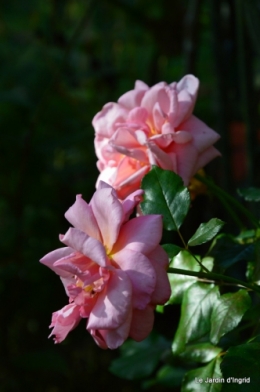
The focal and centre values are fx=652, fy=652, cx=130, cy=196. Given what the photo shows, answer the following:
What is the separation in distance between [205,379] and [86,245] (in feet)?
0.66

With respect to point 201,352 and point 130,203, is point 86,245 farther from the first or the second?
point 201,352

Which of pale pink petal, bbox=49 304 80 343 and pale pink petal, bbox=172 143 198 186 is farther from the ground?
pale pink petal, bbox=172 143 198 186

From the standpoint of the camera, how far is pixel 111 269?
1.72ft

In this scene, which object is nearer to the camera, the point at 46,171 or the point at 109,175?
the point at 109,175

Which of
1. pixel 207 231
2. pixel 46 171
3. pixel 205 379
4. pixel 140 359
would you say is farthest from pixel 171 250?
pixel 46 171

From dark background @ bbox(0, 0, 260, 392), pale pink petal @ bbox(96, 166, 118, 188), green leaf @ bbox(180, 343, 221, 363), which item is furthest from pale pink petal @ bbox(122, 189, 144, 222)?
dark background @ bbox(0, 0, 260, 392)

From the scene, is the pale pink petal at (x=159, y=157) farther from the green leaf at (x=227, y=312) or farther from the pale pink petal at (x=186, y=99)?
the green leaf at (x=227, y=312)

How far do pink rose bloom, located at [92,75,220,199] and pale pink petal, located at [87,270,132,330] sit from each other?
0.16m

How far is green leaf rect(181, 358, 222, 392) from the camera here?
0.61 metres

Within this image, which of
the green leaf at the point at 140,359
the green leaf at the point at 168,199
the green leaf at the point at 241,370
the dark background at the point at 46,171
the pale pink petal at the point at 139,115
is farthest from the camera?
the dark background at the point at 46,171

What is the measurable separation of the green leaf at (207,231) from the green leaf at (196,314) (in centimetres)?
8

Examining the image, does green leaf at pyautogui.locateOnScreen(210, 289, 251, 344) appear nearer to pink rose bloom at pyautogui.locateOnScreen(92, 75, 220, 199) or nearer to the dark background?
pink rose bloom at pyautogui.locateOnScreen(92, 75, 220, 199)

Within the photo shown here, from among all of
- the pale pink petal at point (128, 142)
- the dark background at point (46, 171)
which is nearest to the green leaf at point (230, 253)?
the pale pink petal at point (128, 142)

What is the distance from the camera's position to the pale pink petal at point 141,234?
0.52m
